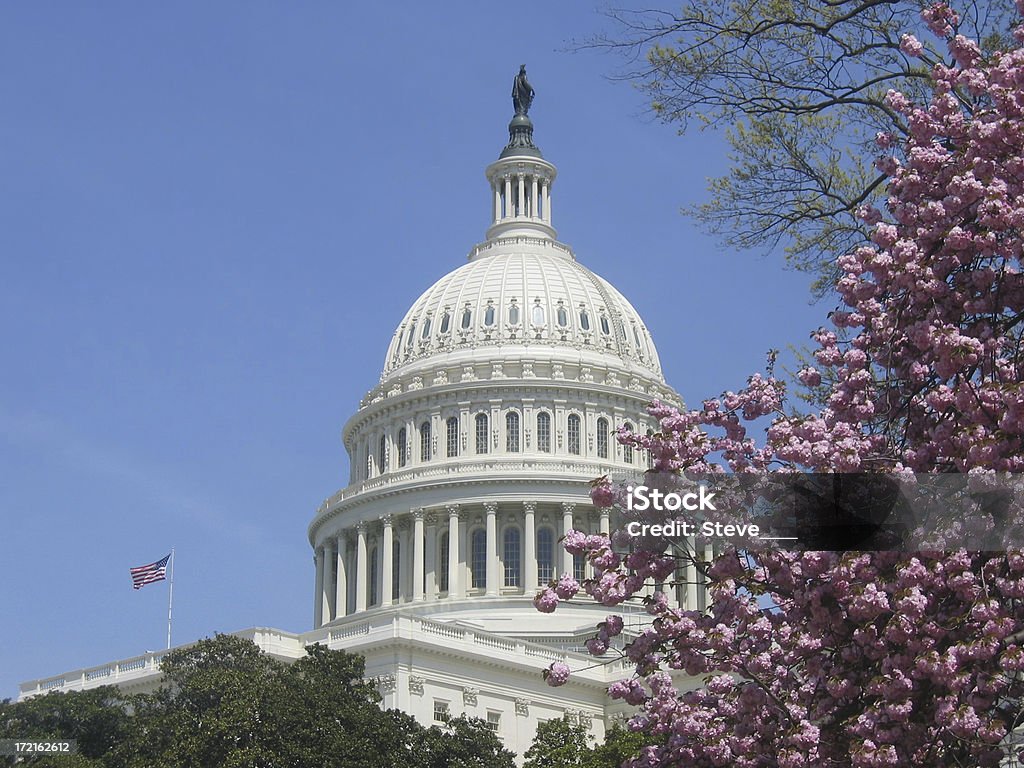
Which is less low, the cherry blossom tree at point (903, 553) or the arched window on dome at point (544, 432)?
the arched window on dome at point (544, 432)

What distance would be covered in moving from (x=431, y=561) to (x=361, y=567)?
18.7 ft

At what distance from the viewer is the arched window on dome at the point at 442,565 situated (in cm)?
11519

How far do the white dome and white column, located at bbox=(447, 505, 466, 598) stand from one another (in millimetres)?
12964

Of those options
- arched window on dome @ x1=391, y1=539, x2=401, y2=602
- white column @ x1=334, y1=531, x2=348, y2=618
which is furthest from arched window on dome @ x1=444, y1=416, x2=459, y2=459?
white column @ x1=334, y1=531, x2=348, y2=618

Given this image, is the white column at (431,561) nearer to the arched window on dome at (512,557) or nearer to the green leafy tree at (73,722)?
the arched window on dome at (512,557)

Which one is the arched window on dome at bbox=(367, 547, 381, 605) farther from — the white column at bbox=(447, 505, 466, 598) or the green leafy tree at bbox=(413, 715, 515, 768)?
the green leafy tree at bbox=(413, 715, 515, 768)

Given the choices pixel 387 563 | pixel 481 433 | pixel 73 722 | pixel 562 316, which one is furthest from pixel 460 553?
pixel 73 722

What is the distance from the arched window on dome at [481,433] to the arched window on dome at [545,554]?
7.61 metres

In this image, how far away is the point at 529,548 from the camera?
112750 millimetres

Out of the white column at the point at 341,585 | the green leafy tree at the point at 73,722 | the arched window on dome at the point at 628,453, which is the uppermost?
the arched window on dome at the point at 628,453

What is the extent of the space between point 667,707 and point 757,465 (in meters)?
3.83

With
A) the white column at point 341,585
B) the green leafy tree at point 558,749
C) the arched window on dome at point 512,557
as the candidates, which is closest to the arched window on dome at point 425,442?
the white column at point 341,585

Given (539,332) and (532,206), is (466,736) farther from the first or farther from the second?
(532,206)

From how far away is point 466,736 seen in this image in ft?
200
